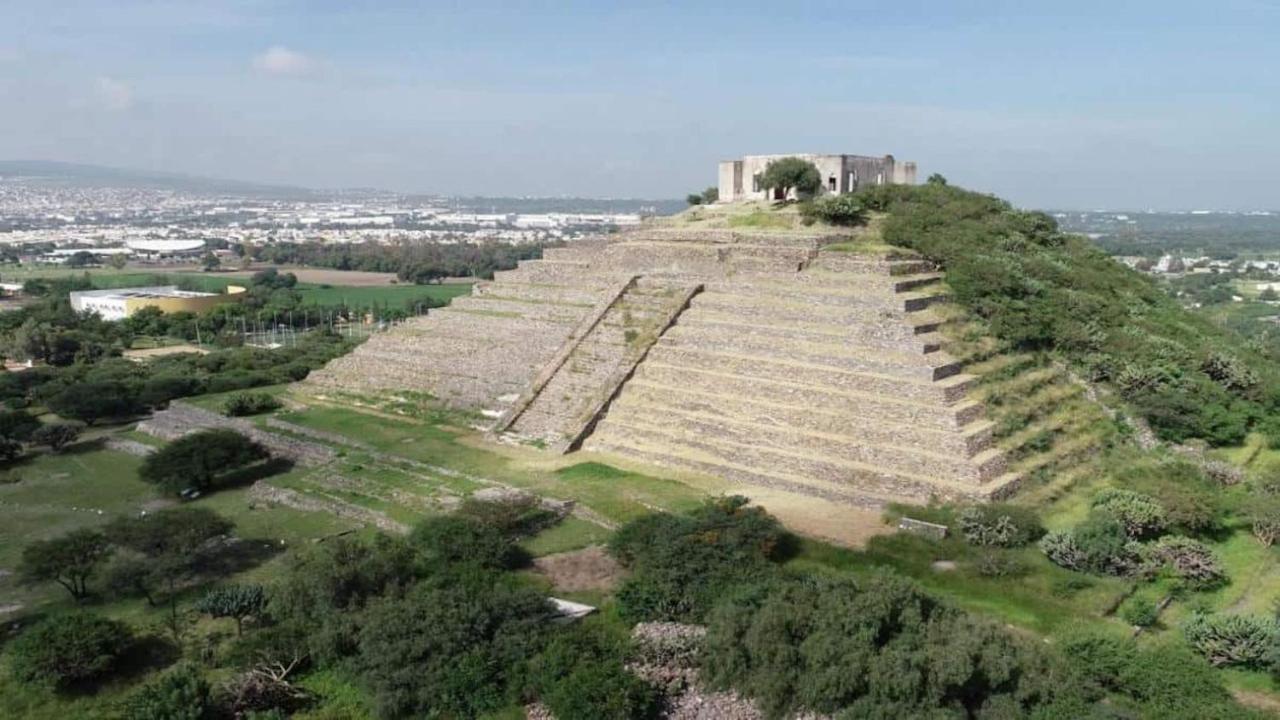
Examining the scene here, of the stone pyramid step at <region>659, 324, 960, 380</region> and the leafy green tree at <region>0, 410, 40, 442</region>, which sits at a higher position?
the stone pyramid step at <region>659, 324, 960, 380</region>

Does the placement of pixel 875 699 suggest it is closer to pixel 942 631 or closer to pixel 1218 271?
pixel 942 631

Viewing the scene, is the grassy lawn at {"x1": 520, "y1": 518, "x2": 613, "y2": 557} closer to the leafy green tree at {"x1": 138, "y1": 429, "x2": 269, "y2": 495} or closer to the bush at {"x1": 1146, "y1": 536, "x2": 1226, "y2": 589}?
the leafy green tree at {"x1": 138, "y1": 429, "x2": 269, "y2": 495}

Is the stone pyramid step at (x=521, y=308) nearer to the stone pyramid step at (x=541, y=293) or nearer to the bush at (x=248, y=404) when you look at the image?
the stone pyramid step at (x=541, y=293)

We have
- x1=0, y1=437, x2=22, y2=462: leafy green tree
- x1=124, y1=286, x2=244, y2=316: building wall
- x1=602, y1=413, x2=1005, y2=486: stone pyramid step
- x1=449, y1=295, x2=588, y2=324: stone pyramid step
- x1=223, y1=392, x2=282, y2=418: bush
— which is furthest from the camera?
x1=124, y1=286, x2=244, y2=316: building wall

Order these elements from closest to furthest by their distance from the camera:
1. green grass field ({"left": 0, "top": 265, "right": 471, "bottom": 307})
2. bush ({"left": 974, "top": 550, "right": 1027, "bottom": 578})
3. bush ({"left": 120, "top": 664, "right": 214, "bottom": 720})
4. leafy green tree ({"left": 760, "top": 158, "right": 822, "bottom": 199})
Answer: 1. bush ({"left": 120, "top": 664, "right": 214, "bottom": 720})
2. bush ({"left": 974, "top": 550, "right": 1027, "bottom": 578})
3. leafy green tree ({"left": 760, "top": 158, "right": 822, "bottom": 199})
4. green grass field ({"left": 0, "top": 265, "right": 471, "bottom": 307})

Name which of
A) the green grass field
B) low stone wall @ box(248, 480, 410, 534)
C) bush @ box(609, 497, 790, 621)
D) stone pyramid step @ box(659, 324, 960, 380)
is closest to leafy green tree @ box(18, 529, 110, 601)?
low stone wall @ box(248, 480, 410, 534)

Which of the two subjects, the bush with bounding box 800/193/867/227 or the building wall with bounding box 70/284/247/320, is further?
the building wall with bounding box 70/284/247/320

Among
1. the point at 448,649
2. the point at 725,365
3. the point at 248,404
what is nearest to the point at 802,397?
the point at 725,365
